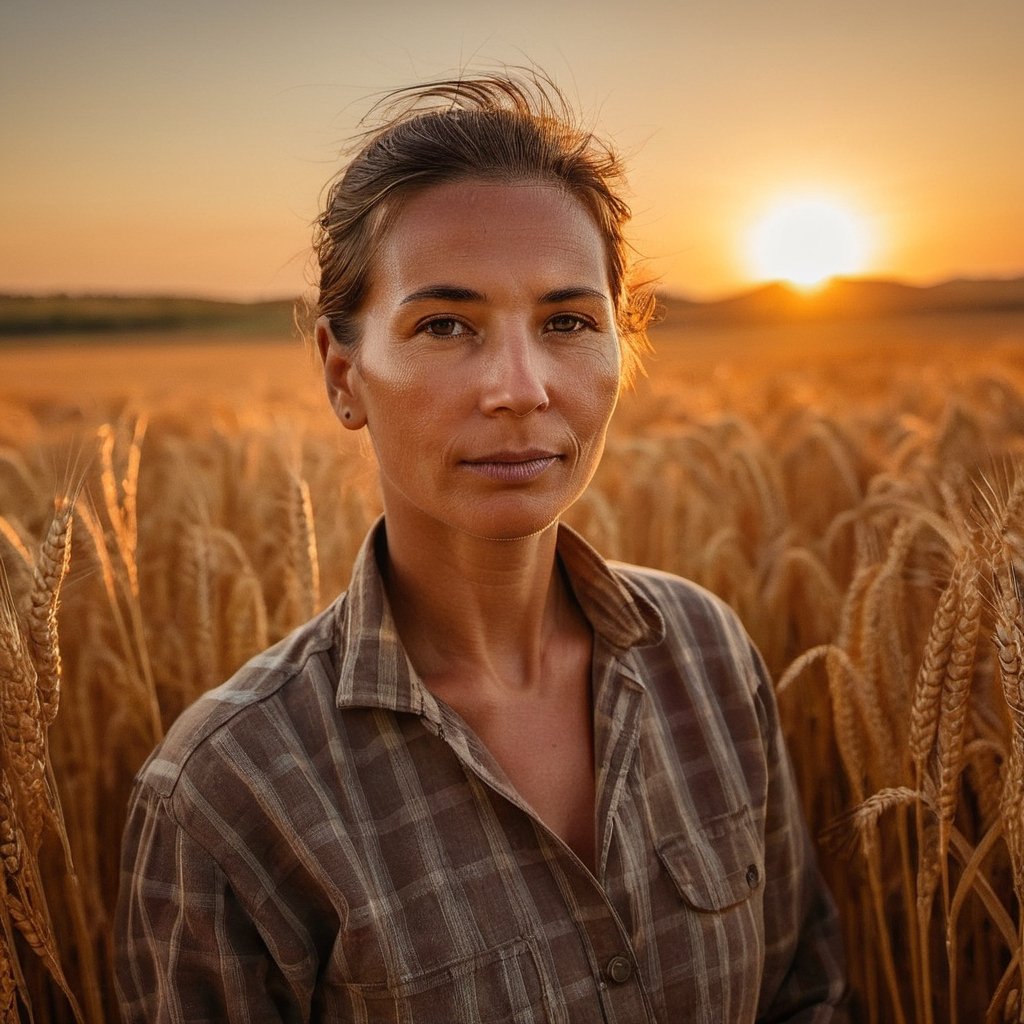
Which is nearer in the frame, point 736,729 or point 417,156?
point 417,156

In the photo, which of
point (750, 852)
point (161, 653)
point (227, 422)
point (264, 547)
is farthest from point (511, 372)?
point (227, 422)

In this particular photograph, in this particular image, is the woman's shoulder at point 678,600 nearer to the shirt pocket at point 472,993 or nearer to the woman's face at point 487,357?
the woman's face at point 487,357

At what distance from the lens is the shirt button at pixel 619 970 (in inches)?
52.8

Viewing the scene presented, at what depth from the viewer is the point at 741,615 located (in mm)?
2648

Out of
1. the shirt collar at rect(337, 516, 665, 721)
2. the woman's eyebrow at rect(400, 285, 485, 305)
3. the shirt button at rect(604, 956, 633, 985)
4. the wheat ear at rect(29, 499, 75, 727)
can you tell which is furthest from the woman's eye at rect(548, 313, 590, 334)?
the shirt button at rect(604, 956, 633, 985)

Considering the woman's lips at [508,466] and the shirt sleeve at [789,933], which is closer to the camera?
the woman's lips at [508,466]

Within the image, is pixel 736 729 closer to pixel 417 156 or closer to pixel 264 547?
pixel 417 156

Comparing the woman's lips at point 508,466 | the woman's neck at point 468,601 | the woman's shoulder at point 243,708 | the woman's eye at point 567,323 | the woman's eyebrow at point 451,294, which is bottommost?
the woman's shoulder at point 243,708

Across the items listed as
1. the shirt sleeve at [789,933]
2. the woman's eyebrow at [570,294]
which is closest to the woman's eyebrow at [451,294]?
the woman's eyebrow at [570,294]

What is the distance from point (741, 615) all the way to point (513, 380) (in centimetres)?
158

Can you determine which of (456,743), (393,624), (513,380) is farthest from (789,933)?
(513,380)

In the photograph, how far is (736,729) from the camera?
1.68 meters

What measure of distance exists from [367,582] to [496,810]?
40 cm

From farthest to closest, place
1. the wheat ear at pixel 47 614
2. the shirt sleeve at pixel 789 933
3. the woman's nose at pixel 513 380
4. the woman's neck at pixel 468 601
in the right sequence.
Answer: the shirt sleeve at pixel 789 933 → the woman's neck at pixel 468 601 → the wheat ear at pixel 47 614 → the woman's nose at pixel 513 380
